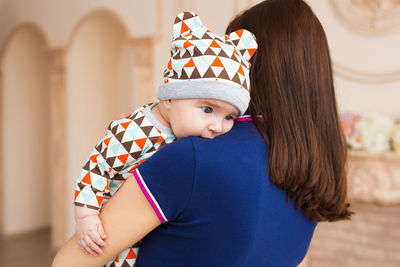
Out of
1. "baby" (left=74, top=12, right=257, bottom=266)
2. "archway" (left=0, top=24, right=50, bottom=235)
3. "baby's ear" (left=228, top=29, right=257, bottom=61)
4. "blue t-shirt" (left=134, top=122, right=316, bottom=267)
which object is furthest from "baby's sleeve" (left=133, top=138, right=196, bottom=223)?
"archway" (left=0, top=24, right=50, bottom=235)

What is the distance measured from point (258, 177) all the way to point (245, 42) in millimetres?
325

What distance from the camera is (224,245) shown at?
0.84 meters

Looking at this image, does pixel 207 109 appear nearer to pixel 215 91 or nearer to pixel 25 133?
pixel 215 91

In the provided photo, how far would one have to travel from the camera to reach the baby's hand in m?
0.87

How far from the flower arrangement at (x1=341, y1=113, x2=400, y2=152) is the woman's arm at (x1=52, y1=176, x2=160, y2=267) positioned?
1991 millimetres

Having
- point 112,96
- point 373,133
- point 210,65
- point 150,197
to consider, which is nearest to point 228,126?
point 210,65

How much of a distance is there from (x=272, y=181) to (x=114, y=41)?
15.5 feet

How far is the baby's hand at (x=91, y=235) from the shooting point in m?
0.87

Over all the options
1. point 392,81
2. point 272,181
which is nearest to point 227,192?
point 272,181

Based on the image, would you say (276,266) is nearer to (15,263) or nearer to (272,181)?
(272,181)

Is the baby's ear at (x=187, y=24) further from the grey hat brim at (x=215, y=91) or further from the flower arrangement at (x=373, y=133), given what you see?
the flower arrangement at (x=373, y=133)

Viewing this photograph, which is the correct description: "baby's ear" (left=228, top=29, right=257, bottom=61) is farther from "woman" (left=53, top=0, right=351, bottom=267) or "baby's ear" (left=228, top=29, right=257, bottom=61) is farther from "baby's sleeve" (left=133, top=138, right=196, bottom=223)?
"baby's sleeve" (left=133, top=138, right=196, bottom=223)

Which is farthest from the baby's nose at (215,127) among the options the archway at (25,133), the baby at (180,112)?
the archway at (25,133)

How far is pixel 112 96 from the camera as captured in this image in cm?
522
